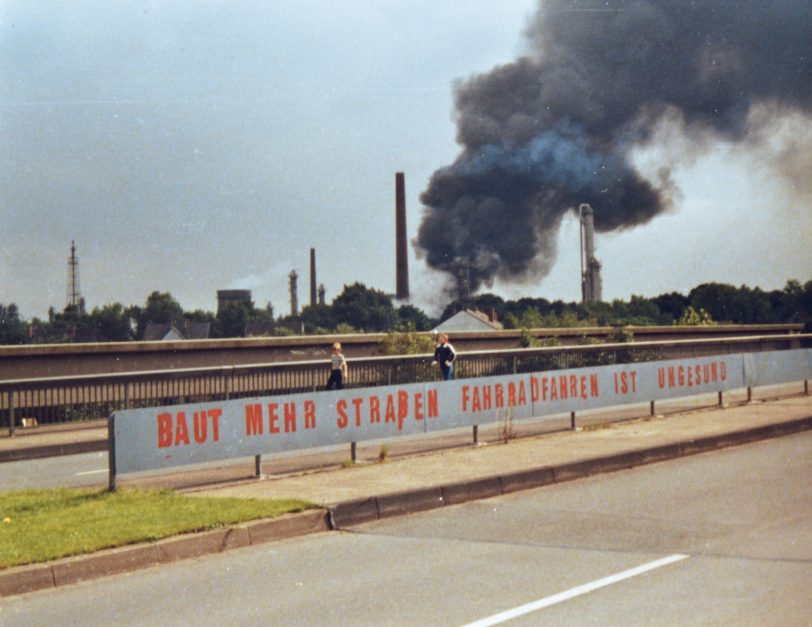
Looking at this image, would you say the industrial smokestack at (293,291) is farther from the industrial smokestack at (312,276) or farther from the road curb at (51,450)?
the road curb at (51,450)

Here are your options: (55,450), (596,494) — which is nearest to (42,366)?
(55,450)

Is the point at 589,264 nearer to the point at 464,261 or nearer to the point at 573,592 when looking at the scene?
the point at 464,261

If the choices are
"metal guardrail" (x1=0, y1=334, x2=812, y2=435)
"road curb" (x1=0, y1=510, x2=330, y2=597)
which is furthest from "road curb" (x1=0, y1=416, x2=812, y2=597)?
"metal guardrail" (x1=0, y1=334, x2=812, y2=435)

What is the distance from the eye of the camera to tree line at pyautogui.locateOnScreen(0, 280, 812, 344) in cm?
8812

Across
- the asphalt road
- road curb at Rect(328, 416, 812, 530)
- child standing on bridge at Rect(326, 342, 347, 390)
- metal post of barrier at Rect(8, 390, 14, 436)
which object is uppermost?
child standing on bridge at Rect(326, 342, 347, 390)

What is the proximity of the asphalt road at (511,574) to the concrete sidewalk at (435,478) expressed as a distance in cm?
18

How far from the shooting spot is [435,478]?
41.0ft

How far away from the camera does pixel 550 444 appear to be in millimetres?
16109

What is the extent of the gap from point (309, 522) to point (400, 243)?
7263cm

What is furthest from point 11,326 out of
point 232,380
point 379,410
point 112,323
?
point 379,410

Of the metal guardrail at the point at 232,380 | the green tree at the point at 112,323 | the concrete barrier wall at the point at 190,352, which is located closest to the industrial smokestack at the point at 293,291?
the green tree at the point at 112,323

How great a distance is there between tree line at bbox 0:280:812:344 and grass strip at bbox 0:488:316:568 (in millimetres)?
64860

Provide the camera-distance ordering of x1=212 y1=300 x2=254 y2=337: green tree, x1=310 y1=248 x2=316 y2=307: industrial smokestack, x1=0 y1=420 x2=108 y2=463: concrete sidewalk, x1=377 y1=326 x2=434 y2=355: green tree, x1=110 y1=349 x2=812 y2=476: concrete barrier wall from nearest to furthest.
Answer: x1=110 y1=349 x2=812 y2=476: concrete barrier wall, x1=0 y1=420 x2=108 y2=463: concrete sidewalk, x1=377 y1=326 x2=434 y2=355: green tree, x1=212 y1=300 x2=254 y2=337: green tree, x1=310 y1=248 x2=316 y2=307: industrial smokestack

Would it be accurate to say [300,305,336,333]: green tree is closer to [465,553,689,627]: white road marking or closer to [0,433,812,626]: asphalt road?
[0,433,812,626]: asphalt road
